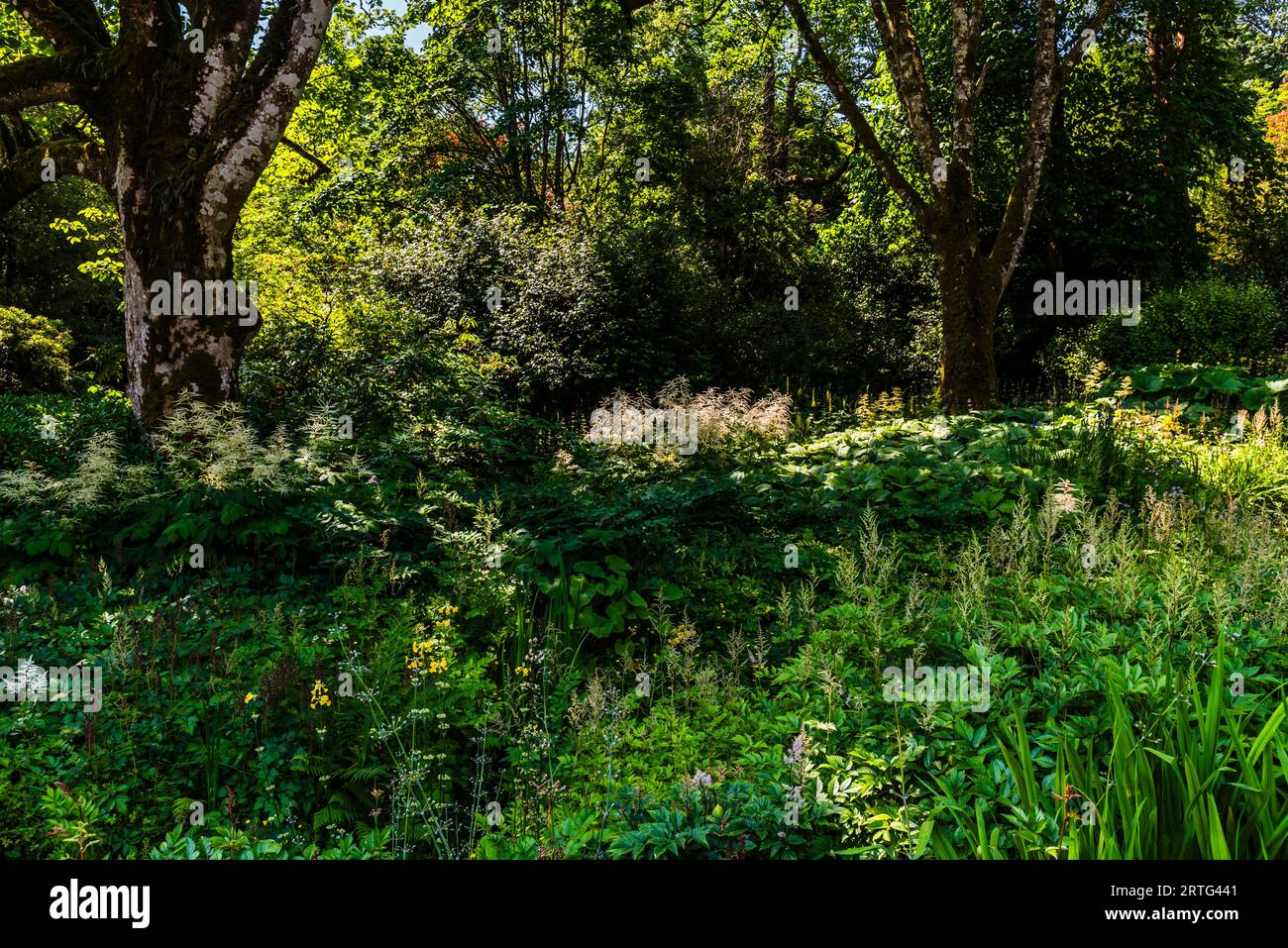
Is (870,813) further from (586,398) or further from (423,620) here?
(586,398)

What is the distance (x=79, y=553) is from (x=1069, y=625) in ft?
18.0

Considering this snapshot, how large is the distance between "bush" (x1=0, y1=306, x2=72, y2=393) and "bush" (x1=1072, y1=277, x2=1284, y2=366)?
20293 millimetres

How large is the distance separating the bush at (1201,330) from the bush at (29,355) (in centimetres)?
2029

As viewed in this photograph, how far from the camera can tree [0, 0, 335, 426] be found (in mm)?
6934

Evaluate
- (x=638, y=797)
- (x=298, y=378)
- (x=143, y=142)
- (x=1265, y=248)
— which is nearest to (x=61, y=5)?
(x=143, y=142)

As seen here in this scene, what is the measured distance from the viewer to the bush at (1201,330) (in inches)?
487

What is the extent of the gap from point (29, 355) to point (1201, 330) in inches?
876

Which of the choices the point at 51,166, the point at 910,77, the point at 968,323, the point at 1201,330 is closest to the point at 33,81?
the point at 51,166

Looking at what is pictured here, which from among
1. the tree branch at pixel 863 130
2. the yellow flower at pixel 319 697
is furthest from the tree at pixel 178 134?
the tree branch at pixel 863 130

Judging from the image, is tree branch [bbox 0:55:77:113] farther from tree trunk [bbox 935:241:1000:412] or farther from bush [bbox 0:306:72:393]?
bush [bbox 0:306:72:393]

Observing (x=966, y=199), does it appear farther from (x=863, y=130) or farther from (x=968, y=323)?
(x=863, y=130)

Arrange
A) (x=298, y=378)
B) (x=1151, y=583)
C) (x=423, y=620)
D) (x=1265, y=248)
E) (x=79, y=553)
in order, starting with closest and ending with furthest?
(x=1151, y=583), (x=423, y=620), (x=79, y=553), (x=298, y=378), (x=1265, y=248)

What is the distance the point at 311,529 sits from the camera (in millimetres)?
5223

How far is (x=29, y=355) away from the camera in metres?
17.4
